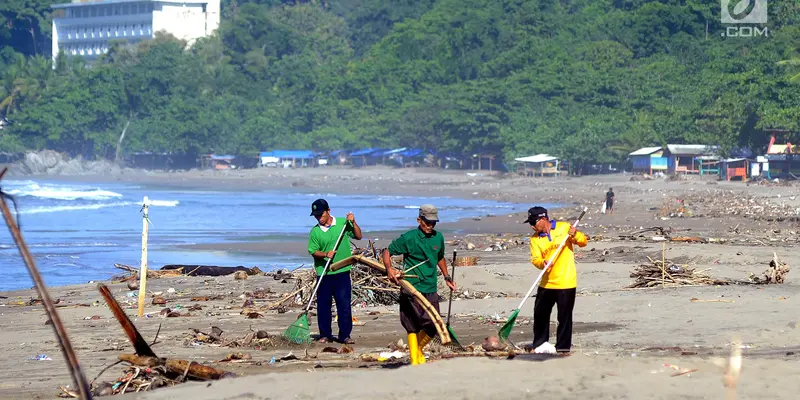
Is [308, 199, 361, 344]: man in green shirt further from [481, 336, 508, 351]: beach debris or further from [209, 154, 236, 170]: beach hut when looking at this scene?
[209, 154, 236, 170]: beach hut

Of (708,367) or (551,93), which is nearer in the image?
(708,367)

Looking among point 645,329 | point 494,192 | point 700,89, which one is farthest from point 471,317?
point 700,89

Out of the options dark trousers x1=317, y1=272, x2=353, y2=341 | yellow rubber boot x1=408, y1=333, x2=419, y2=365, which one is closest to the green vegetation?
dark trousers x1=317, y1=272, x2=353, y2=341

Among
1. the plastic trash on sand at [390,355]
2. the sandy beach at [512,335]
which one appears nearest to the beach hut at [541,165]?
the sandy beach at [512,335]

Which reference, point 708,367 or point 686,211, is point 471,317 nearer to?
point 708,367

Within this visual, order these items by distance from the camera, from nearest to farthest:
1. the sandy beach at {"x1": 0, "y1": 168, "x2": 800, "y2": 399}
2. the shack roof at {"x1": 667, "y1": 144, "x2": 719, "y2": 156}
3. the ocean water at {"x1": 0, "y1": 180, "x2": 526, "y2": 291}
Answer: the sandy beach at {"x1": 0, "y1": 168, "x2": 800, "y2": 399}
the ocean water at {"x1": 0, "y1": 180, "x2": 526, "y2": 291}
the shack roof at {"x1": 667, "y1": 144, "x2": 719, "y2": 156}

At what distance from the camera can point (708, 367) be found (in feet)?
25.2

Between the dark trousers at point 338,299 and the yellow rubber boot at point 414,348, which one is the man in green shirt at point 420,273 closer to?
the yellow rubber boot at point 414,348

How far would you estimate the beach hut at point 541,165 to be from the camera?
65.2m

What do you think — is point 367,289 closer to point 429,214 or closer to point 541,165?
point 429,214

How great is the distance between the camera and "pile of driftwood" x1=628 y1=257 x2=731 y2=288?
527 inches

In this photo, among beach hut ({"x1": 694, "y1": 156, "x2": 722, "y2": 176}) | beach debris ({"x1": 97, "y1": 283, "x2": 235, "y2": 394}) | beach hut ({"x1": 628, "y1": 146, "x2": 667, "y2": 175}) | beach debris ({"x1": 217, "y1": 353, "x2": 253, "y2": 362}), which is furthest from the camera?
beach hut ({"x1": 628, "y1": 146, "x2": 667, "y2": 175})

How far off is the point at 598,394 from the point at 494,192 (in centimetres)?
4434

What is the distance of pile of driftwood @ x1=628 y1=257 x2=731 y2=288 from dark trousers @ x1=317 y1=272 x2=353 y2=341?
4.63 meters
